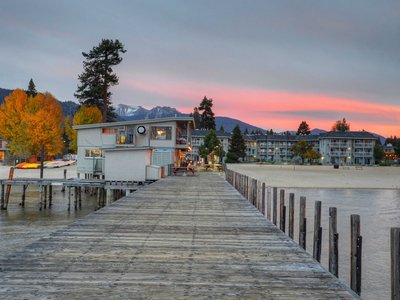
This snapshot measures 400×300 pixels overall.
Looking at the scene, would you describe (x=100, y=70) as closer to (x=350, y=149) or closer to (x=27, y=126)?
(x=27, y=126)

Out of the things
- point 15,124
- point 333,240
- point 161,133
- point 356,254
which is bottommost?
point 356,254

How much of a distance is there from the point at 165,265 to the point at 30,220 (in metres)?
23.7

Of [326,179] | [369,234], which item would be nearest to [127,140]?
[369,234]

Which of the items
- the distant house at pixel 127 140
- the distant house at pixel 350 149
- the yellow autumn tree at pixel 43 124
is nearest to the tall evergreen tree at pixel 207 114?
the distant house at pixel 350 149

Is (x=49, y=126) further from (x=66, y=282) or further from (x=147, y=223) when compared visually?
(x=66, y=282)

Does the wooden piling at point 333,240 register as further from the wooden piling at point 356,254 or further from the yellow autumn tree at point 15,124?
the yellow autumn tree at point 15,124

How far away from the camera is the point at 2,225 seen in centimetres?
2645

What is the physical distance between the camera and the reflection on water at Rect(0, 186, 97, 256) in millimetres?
21094

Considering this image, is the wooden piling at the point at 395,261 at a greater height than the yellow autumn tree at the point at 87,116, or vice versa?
the yellow autumn tree at the point at 87,116

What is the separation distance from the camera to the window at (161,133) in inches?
1906

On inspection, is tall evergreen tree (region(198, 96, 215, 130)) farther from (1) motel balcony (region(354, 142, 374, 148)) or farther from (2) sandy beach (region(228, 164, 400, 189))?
(2) sandy beach (region(228, 164, 400, 189))

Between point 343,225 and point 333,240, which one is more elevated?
point 333,240

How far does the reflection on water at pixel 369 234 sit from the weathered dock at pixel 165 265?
414 cm

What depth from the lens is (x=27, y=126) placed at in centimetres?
Result: 8438
